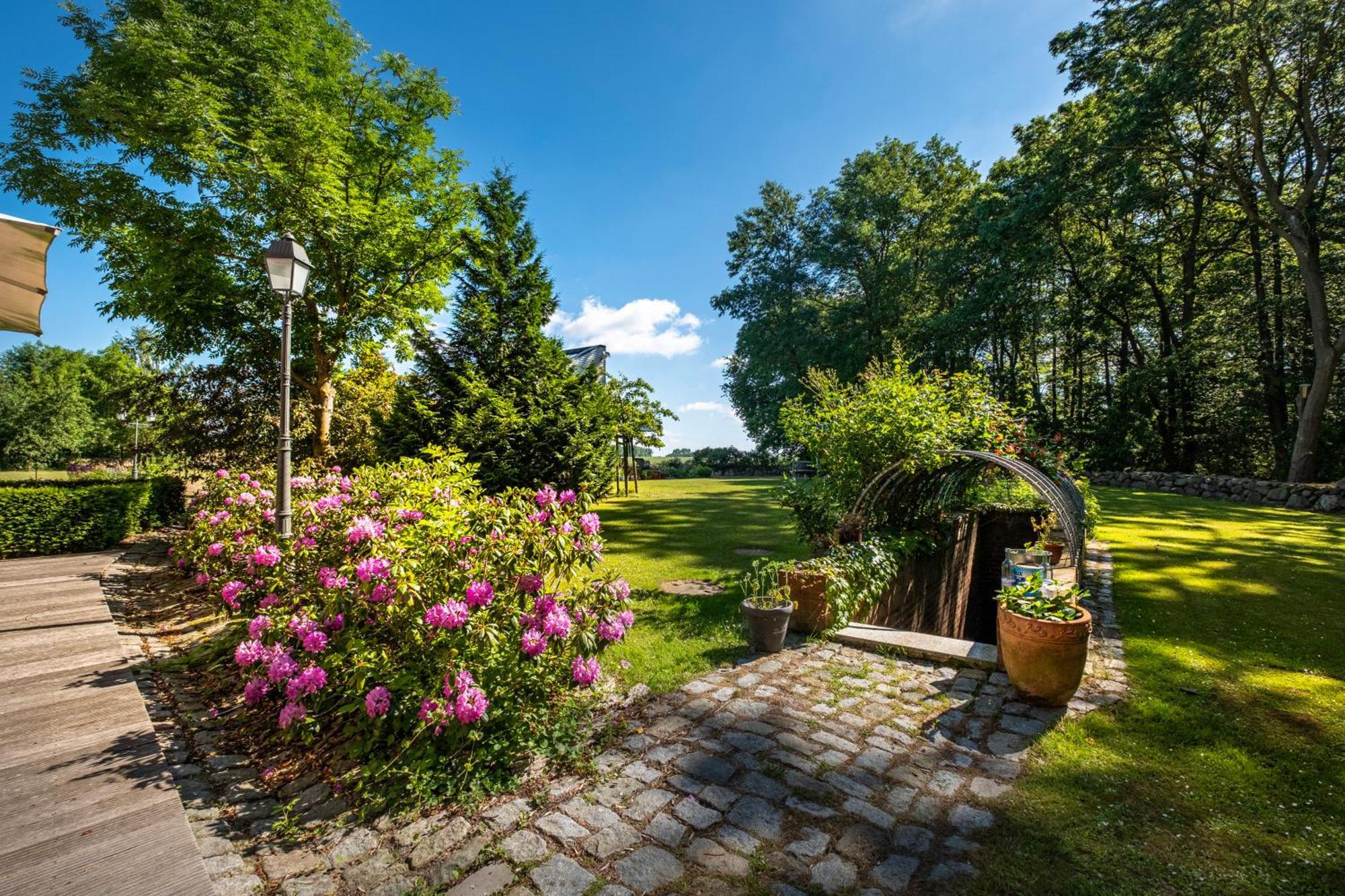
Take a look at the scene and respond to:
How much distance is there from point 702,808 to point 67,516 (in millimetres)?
10584

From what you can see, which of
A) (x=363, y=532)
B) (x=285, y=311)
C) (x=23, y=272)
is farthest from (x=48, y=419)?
(x=363, y=532)

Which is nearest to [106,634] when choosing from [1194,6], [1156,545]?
[1156,545]

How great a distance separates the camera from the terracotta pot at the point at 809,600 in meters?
4.80

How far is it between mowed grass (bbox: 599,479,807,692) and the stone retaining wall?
1263 cm

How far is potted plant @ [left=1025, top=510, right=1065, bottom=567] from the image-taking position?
688cm

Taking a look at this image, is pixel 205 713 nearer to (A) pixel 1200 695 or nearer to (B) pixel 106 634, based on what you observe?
(B) pixel 106 634

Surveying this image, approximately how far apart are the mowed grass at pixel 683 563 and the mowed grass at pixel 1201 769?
2295 mm

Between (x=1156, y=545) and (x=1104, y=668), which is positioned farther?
(x=1156, y=545)

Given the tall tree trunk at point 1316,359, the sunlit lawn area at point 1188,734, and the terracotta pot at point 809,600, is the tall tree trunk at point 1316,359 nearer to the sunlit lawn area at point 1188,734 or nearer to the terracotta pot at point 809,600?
the sunlit lawn area at point 1188,734

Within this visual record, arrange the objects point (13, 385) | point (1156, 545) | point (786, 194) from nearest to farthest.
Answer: point (1156, 545) → point (786, 194) → point (13, 385)

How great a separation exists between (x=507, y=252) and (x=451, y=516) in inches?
312

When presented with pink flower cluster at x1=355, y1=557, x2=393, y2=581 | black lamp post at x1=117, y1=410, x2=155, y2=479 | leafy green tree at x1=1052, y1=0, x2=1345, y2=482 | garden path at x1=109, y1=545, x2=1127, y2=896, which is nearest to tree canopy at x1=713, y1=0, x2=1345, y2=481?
leafy green tree at x1=1052, y1=0, x2=1345, y2=482

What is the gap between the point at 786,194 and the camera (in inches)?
1032

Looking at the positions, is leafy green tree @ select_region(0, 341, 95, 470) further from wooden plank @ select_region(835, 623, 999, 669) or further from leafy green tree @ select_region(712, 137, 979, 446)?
wooden plank @ select_region(835, 623, 999, 669)
